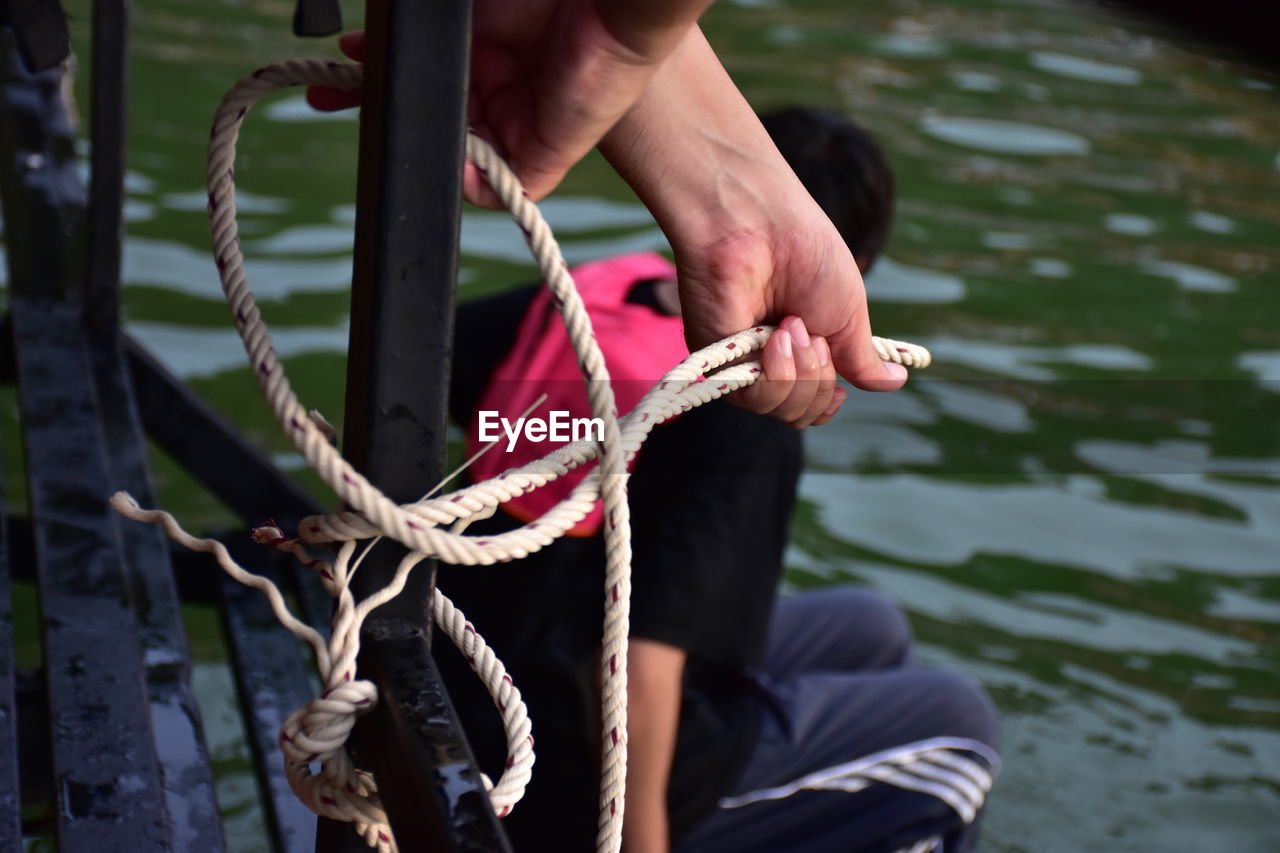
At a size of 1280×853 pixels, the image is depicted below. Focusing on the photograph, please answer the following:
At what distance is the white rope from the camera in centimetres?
67

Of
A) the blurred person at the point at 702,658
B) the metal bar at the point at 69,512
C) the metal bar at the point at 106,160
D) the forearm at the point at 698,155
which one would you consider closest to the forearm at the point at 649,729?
the blurred person at the point at 702,658

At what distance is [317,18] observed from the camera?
78 centimetres

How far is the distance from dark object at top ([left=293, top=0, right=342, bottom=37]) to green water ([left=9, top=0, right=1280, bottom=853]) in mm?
443

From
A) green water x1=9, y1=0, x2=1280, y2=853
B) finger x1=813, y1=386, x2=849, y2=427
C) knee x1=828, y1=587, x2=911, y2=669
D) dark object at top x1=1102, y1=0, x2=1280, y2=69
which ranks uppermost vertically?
dark object at top x1=1102, y1=0, x2=1280, y2=69

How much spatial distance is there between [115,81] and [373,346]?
1551 millimetres

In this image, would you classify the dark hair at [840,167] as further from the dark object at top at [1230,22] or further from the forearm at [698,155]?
the dark object at top at [1230,22]

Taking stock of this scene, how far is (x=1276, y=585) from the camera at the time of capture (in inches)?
116

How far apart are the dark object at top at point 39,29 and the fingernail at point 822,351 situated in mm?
491

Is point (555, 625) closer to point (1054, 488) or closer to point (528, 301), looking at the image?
point (528, 301)

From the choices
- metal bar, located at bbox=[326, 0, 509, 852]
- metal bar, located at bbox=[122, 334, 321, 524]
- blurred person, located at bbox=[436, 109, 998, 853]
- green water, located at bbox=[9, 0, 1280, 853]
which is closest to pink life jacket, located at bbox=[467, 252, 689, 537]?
blurred person, located at bbox=[436, 109, 998, 853]

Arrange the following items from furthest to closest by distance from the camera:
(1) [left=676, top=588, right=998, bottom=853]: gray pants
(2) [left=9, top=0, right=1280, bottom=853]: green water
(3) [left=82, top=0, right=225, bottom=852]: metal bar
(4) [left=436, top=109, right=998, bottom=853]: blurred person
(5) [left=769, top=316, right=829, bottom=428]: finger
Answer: (2) [left=9, top=0, right=1280, bottom=853]: green water, (1) [left=676, top=588, right=998, bottom=853]: gray pants, (4) [left=436, top=109, right=998, bottom=853]: blurred person, (3) [left=82, top=0, right=225, bottom=852]: metal bar, (5) [left=769, top=316, right=829, bottom=428]: finger

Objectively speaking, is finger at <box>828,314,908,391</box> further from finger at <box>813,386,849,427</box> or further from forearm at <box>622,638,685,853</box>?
forearm at <box>622,638,685,853</box>

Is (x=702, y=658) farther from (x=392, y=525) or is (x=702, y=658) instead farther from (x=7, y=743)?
(x=392, y=525)

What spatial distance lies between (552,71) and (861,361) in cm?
30
